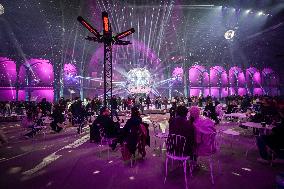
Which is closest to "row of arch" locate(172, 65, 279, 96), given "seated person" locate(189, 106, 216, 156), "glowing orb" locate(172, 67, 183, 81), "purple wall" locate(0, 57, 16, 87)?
"glowing orb" locate(172, 67, 183, 81)

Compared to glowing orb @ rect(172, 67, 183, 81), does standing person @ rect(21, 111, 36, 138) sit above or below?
below

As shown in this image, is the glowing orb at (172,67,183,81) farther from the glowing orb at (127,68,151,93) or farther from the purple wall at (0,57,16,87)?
the purple wall at (0,57,16,87)

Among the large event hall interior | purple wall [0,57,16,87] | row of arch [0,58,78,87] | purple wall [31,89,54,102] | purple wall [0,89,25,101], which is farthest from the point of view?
purple wall [31,89,54,102]

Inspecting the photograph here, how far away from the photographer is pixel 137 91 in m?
25.0

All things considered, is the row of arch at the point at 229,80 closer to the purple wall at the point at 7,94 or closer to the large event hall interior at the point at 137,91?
the large event hall interior at the point at 137,91

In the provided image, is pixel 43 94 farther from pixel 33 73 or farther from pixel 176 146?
pixel 176 146

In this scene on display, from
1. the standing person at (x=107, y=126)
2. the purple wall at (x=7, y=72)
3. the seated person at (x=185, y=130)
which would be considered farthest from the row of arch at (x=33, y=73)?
the seated person at (x=185, y=130)

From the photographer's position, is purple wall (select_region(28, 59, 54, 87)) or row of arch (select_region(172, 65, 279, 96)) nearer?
purple wall (select_region(28, 59, 54, 87))

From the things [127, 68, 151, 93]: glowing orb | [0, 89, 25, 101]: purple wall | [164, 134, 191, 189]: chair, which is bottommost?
[164, 134, 191, 189]: chair

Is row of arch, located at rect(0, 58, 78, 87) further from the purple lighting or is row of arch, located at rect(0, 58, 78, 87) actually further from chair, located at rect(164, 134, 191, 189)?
chair, located at rect(164, 134, 191, 189)

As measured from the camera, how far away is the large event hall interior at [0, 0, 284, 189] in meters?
4.98

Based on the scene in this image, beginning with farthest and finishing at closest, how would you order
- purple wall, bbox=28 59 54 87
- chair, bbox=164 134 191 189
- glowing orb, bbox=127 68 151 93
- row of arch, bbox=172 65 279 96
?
row of arch, bbox=172 65 279 96, glowing orb, bbox=127 68 151 93, purple wall, bbox=28 59 54 87, chair, bbox=164 134 191 189

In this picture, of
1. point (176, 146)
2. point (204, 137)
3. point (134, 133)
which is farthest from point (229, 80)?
point (176, 146)

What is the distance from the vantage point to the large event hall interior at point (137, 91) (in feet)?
16.3
